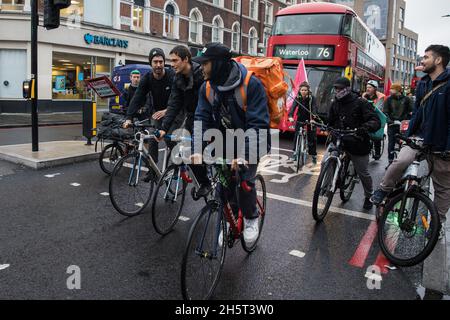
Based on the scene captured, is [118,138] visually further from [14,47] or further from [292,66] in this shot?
[14,47]

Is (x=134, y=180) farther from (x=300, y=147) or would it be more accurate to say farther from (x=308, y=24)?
(x=308, y=24)

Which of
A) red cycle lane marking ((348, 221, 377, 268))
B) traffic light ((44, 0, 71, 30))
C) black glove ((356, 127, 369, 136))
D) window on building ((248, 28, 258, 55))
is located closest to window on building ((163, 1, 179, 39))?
window on building ((248, 28, 258, 55))

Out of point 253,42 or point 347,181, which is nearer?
point 347,181

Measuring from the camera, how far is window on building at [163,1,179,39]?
86.2 ft

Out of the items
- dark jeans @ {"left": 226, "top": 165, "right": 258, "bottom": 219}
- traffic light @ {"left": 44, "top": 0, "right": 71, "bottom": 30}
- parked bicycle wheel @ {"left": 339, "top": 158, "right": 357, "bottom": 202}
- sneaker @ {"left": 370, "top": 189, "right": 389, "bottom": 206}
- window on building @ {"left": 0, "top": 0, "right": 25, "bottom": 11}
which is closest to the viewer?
dark jeans @ {"left": 226, "top": 165, "right": 258, "bottom": 219}

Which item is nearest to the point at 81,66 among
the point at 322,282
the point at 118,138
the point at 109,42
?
the point at 109,42

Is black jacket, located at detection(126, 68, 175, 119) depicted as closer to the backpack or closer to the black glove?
the backpack

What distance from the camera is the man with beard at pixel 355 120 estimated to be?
5.40 meters

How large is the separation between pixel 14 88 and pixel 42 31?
122 inches

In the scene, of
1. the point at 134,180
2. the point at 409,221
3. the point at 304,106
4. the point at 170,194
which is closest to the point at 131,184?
the point at 134,180

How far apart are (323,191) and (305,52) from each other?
29.6 ft

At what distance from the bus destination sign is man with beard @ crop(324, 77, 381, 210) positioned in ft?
25.2

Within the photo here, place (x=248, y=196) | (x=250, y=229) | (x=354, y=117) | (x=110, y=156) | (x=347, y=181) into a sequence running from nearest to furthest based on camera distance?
1. (x=248, y=196)
2. (x=250, y=229)
3. (x=354, y=117)
4. (x=347, y=181)
5. (x=110, y=156)

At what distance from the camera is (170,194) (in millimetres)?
4633
